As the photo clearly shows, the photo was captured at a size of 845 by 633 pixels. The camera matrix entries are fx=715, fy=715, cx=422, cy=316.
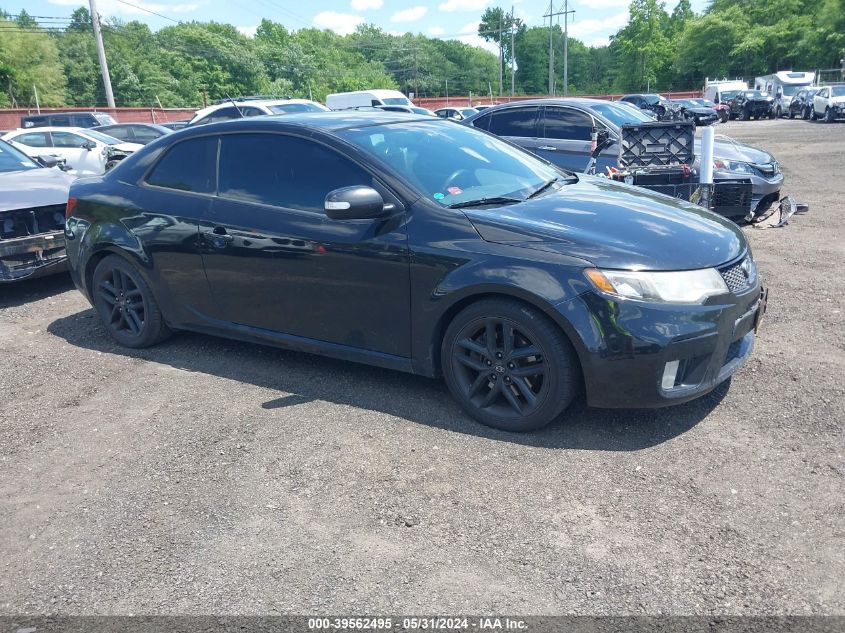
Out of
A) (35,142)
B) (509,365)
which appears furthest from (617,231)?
(35,142)

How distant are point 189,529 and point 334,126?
2.55 metres

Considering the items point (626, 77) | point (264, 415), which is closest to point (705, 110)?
point (264, 415)

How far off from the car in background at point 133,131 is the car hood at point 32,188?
12101mm

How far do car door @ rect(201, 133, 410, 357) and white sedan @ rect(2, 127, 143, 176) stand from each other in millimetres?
11786

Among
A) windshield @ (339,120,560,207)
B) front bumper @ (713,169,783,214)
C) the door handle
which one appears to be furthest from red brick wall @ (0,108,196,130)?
windshield @ (339,120,560,207)

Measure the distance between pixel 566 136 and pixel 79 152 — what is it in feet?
37.5

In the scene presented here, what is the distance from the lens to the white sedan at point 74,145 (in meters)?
15.4

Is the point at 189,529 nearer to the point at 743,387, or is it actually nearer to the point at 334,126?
the point at 334,126

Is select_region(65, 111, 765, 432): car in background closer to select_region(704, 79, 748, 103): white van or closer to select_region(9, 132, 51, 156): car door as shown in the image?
select_region(9, 132, 51, 156): car door

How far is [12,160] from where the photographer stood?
7.75 m

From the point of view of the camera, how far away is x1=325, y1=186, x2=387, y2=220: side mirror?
3.87 metres

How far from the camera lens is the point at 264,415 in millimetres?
4219

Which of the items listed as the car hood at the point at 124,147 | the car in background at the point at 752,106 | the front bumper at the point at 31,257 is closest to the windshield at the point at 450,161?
Answer: the front bumper at the point at 31,257

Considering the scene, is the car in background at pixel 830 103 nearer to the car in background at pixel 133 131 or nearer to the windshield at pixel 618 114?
the windshield at pixel 618 114
